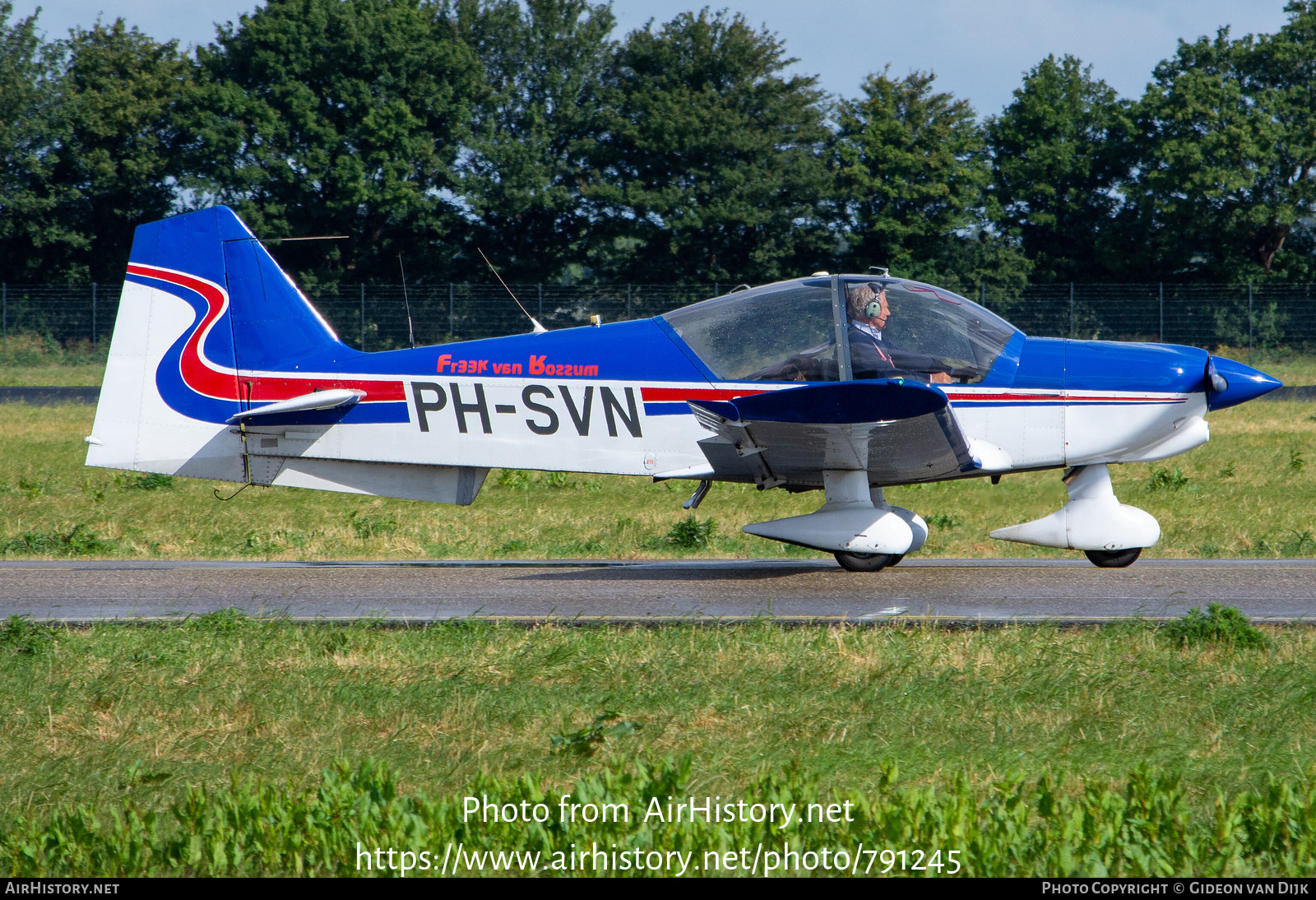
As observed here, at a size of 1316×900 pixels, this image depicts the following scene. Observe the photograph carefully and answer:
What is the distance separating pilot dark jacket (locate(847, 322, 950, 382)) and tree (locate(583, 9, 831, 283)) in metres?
30.9

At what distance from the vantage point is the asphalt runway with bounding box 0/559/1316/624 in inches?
275

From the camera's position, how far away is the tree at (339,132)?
1538 inches

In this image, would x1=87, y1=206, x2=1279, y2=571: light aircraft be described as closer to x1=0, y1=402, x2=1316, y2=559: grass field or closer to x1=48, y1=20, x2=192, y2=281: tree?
x1=0, y1=402, x2=1316, y2=559: grass field

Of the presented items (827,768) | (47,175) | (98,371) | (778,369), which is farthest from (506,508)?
(47,175)

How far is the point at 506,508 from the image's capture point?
13570 millimetres

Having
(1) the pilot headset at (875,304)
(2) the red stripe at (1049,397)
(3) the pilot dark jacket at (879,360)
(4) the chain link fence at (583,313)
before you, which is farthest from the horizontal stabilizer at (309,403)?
(4) the chain link fence at (583,313)

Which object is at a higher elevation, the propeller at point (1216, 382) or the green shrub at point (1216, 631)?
the propeller at point (1216, 382)

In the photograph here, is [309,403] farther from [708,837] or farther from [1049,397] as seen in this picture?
[708,837]

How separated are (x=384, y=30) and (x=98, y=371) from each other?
16.6m

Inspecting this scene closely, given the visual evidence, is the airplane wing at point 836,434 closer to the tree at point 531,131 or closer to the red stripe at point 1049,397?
the red stripe at point 1049,397

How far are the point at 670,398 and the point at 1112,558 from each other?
3.48 metres

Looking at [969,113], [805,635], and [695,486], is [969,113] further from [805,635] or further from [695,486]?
[805,635]

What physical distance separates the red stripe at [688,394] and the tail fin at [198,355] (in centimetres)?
244

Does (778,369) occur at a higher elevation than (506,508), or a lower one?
higher
